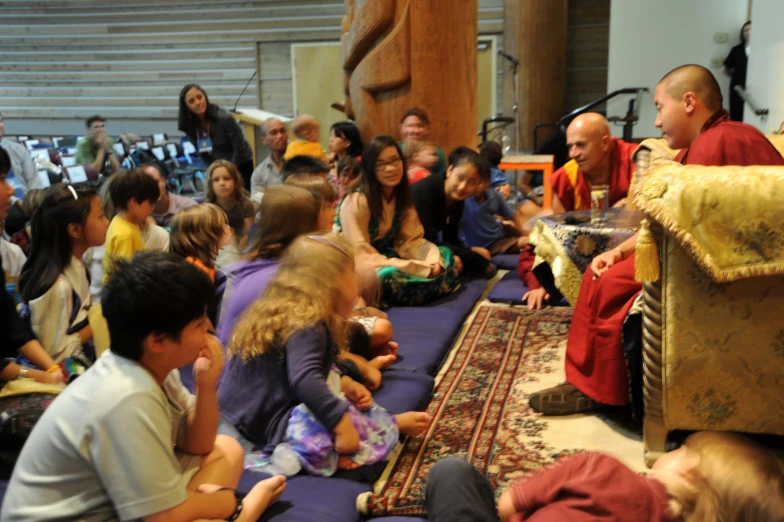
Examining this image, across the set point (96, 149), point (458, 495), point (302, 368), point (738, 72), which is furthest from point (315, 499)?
point (738, 72)

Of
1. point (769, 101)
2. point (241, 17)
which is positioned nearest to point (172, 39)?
point (241, 17)

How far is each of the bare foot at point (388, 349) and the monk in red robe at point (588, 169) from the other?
115 cm

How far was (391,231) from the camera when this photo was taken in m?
4.08

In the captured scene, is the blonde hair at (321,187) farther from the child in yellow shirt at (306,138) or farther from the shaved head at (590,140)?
the child in yellow shirt at (306,138)

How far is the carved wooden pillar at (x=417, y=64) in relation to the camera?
4.62 metres

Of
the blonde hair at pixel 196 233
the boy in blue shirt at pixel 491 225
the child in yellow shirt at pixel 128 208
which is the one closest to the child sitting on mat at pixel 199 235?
the blonde hair at pixel 196 233

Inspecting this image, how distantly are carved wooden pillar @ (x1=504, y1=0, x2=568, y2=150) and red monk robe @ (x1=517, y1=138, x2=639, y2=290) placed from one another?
573cm

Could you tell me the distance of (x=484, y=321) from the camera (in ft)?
12.5

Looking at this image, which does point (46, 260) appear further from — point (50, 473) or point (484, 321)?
point (484, 321)

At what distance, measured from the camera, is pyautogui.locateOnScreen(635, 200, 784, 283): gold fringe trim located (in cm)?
201

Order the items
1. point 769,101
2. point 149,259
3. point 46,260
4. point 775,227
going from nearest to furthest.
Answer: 1. point 149,259
2. point 775,227
3. point 46,260
4. point 769,101

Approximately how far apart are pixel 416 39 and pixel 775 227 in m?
3.04

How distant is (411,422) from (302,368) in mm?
529

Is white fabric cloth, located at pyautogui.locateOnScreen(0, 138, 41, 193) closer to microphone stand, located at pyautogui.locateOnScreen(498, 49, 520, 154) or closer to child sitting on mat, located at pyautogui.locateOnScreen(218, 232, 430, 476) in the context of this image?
child sitting on mat, located at pyautogui.locateOnScreen(218, 232, 430, 476)
